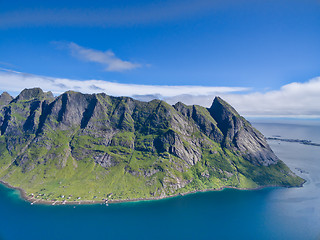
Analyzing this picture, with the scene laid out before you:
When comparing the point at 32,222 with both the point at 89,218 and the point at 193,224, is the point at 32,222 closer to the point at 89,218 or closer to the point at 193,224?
the point at 89,218

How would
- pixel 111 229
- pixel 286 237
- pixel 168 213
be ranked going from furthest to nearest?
pixel 168 213
pixel 111 229
pixel 286 237

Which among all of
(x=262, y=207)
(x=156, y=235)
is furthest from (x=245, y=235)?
(x=156, y=235)

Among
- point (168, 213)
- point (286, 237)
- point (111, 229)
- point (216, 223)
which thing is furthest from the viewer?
point (168, 213)

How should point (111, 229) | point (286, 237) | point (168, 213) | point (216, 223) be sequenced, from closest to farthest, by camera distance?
point (286, 237), point (111, 229), point (216, 223), point (168, 213)

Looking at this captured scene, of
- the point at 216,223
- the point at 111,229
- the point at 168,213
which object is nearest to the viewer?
the point at 111,229

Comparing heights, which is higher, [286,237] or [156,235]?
[286,237]

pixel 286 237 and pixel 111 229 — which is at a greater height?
pixel 286 237

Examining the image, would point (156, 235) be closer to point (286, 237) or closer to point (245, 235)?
point (245, 235)

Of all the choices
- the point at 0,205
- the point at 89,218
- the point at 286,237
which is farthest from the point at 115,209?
the point at 286,237

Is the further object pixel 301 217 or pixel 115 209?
pixel 115 209
